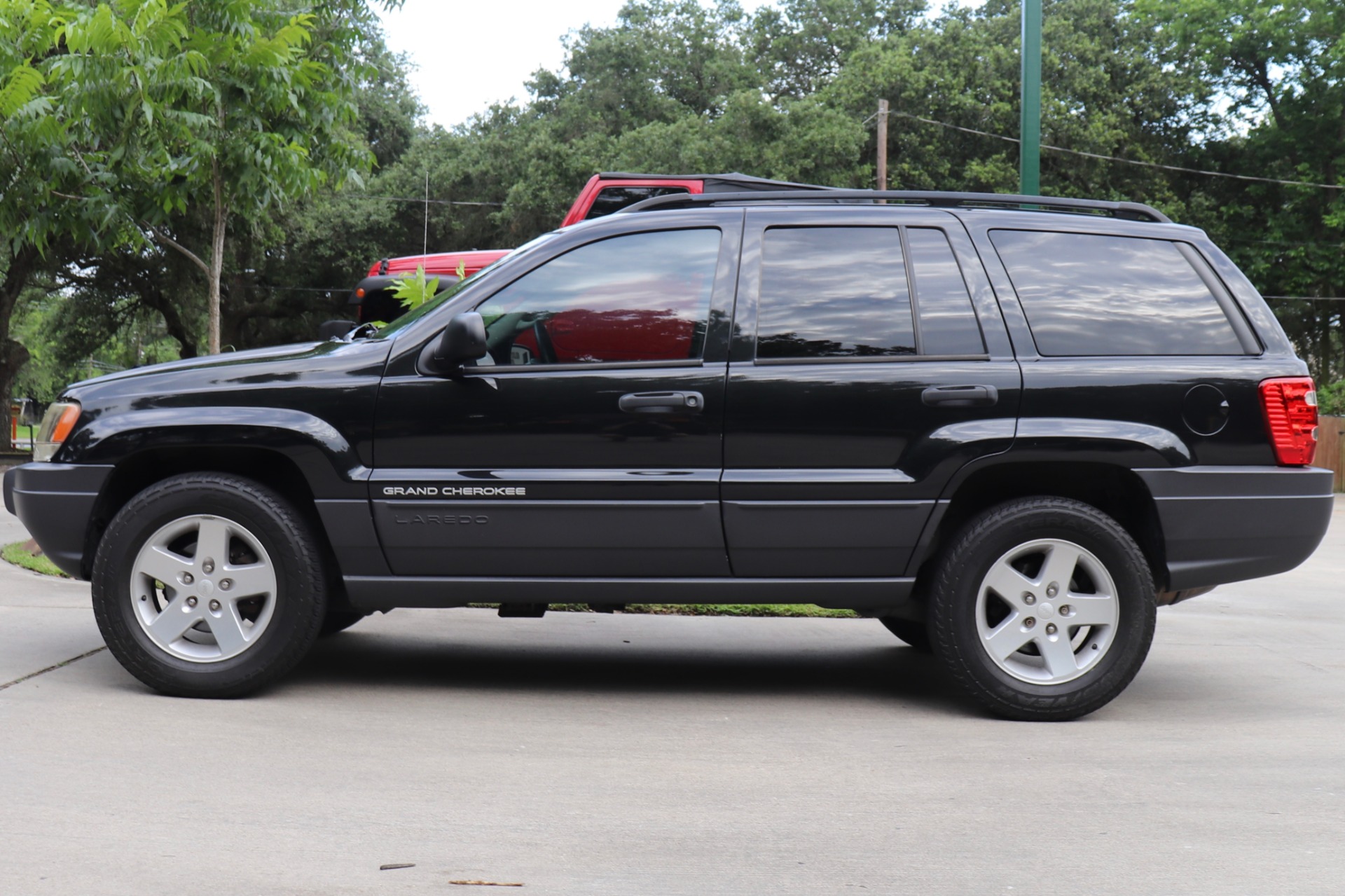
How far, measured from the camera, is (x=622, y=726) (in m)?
4.84

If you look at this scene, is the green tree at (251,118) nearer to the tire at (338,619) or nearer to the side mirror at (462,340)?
the tire at (338,619)

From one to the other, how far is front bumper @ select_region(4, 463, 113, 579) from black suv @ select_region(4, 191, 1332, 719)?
0.04 feet

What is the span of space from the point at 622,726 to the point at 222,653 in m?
1.57

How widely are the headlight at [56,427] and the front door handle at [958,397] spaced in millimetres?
3295

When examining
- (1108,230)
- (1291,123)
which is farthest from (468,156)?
(1108,230)

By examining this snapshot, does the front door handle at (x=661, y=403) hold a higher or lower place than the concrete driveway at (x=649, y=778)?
higher

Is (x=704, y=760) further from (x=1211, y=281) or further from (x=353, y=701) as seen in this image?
(x=1211, y=281)

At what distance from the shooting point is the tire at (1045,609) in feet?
16.4

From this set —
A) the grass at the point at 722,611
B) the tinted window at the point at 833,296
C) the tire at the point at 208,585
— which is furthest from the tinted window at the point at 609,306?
the grass at the point at 722,611

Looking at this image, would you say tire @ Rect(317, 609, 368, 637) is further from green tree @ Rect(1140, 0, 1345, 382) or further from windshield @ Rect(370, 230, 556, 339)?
green tree @ Rect(1140, 0, 1345, 382)

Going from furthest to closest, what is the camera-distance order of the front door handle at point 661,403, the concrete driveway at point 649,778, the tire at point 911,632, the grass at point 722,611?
the grass at point 722,611, the tire at point 911,632, the front door handle at point 661,403, the concrete driveway at point 649,778

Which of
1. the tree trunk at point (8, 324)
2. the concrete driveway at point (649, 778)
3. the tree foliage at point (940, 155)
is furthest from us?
the tree foliage at point (940, 155)

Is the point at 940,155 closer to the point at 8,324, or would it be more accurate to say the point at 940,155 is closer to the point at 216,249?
the point at 8,324

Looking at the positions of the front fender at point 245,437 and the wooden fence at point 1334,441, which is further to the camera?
the wooden fence at point 1334,441
